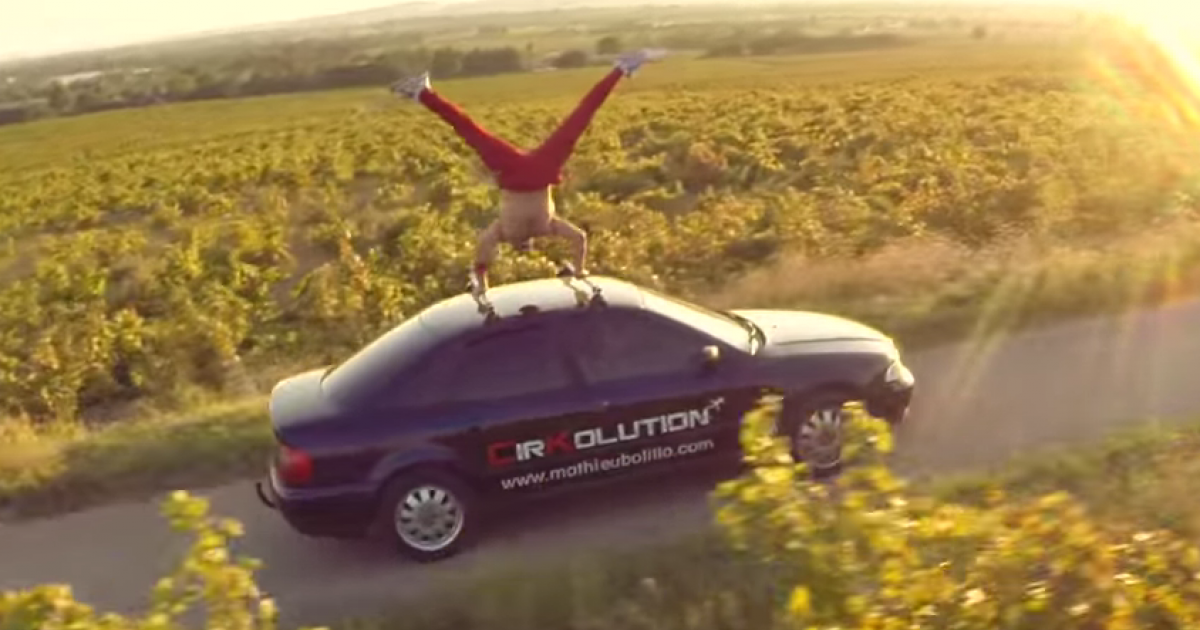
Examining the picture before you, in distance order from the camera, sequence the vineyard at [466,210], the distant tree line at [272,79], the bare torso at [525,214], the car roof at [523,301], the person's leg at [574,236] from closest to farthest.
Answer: the car roof at [523,301], the bare torso at [525,214], the person's leg at [574,236], the vineyard at [466,210], the distant tree line at [272,79]

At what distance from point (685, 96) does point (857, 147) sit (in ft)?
88.0

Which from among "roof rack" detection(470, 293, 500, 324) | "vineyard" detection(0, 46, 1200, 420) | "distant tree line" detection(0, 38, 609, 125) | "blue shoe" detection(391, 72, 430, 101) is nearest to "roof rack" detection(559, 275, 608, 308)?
"roof rack" detection(470, 293, 500, 324)

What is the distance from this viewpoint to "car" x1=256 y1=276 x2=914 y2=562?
6.68 meters

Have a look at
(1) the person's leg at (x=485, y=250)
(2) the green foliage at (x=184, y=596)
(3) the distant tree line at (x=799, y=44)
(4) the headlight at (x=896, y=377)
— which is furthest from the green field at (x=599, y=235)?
(3) the distant tree line at (x=799, y=44)

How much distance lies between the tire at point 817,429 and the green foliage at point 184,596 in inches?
153

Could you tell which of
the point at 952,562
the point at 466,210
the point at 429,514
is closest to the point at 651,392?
the point at 429,514

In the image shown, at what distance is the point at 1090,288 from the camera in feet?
34.8

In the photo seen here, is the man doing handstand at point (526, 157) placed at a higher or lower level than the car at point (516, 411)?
higher

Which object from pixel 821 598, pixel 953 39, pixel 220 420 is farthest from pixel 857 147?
pixel 953 39

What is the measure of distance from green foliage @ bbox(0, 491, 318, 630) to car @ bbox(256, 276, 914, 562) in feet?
9.07

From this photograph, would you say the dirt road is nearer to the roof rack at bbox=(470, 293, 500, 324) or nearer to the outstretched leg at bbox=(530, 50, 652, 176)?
the roof rack at bbox=(470, 293, 500, 324)

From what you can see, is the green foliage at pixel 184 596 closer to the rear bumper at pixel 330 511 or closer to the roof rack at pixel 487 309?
the rear bumper at pixel 330 511

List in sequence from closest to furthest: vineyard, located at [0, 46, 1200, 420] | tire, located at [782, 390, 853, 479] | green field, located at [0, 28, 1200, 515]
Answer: tire, located at [782, 390, 853, 479] < green field, located at [0, 28, 1200, 515] < vineyard, located at [0, 46, 1200, 420]

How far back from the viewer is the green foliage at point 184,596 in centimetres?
342
